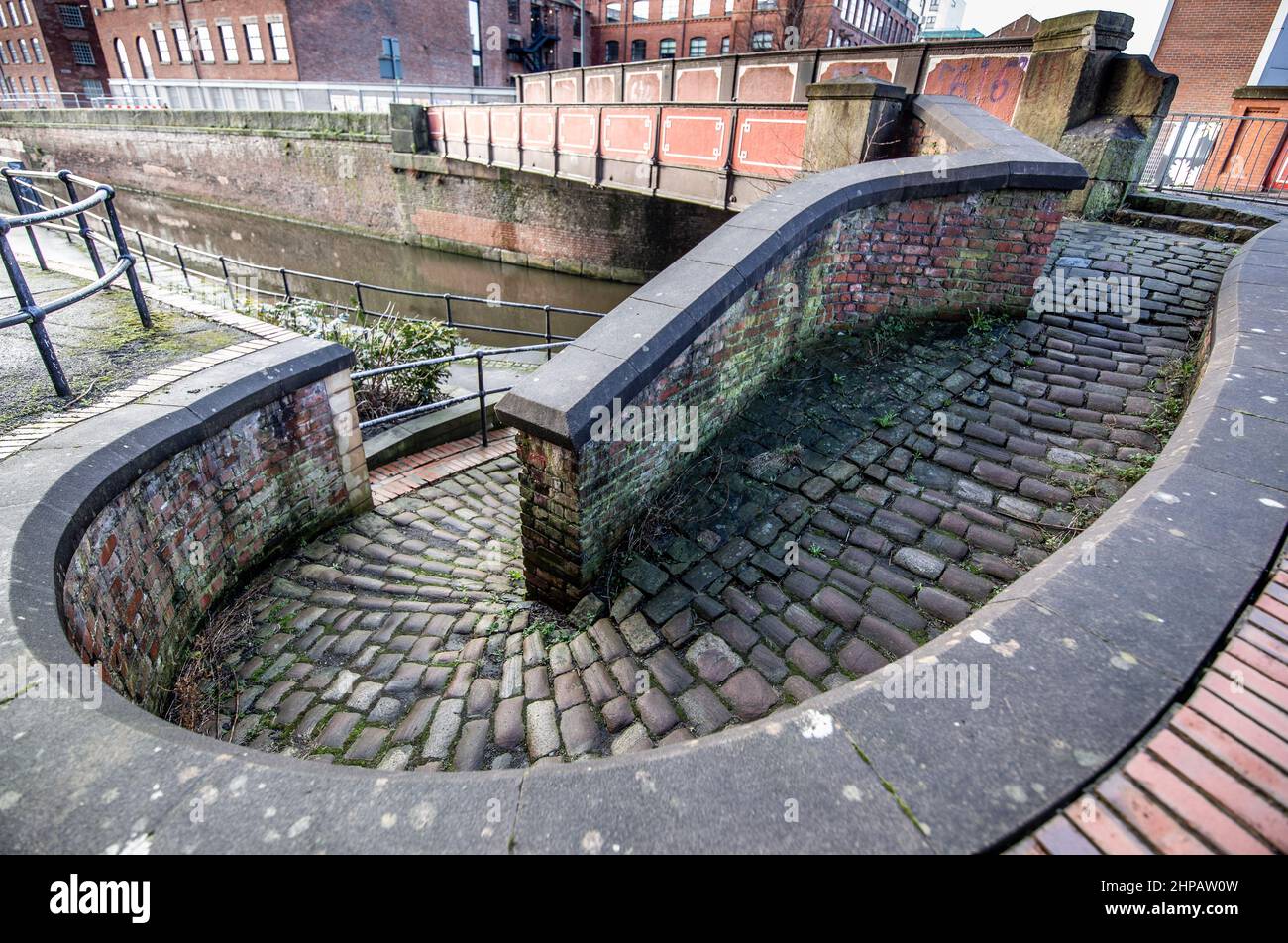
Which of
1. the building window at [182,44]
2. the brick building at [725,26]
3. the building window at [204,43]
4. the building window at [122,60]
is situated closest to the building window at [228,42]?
the building window at [204,43]

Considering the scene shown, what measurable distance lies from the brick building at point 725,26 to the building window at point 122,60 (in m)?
29.4

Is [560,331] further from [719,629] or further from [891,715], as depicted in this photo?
[891,715]

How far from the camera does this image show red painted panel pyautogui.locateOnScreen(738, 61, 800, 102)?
11.3 meters

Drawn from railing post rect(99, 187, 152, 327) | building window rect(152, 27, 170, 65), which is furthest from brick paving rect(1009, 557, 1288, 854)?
building window rect(152, 27, 170, 65)

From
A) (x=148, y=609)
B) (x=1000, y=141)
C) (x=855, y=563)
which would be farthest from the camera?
(x=1000, y=141)

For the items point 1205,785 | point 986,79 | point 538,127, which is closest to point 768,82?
point 986,79

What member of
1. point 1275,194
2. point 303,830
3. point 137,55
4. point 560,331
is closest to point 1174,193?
point 1275,194

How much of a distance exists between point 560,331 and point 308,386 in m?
13.4

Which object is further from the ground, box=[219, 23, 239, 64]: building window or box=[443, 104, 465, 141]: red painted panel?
box=[219, 23, 239, 64]: building window

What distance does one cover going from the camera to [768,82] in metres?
11.7

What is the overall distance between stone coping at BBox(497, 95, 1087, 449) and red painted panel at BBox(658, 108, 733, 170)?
14.2 ft

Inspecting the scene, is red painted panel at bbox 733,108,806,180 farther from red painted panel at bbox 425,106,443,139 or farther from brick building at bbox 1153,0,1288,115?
brick building at bbox 1153,0,1288,115

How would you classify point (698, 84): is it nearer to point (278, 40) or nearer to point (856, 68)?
point (856, 68)

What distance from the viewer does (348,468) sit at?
442cm
